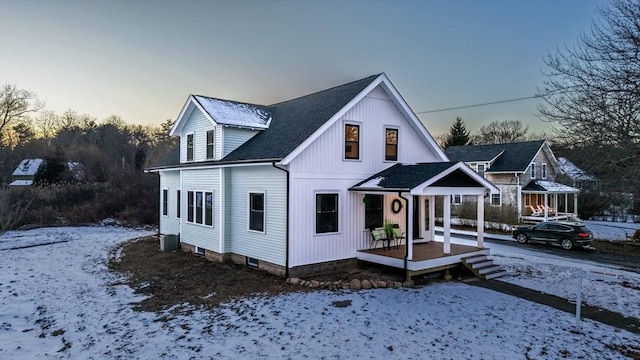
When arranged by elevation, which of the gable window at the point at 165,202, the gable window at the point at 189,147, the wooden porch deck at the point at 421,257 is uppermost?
the gable window at the point at 189,147

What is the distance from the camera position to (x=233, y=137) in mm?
14445

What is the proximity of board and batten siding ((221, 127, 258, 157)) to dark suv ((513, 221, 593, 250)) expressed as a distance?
677 inches

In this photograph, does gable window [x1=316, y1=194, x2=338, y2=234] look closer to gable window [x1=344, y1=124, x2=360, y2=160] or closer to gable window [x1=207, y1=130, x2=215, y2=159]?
gable window [x1=344, y1=124, x2=360, y2=160]

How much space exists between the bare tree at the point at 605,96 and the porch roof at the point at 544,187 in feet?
74.7

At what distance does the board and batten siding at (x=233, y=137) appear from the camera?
46.4 ft

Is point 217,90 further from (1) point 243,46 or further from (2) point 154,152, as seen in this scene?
(2) point 154,152

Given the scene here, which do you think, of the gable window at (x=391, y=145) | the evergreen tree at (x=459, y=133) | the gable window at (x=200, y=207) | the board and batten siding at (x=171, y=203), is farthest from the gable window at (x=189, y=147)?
the evergreen tree at (x=459, y=133)

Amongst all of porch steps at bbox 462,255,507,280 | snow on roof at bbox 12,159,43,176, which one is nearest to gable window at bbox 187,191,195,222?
porch steps at bbox 462,255,507,280

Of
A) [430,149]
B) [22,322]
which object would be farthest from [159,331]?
[430,149]

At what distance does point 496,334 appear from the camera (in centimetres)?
730

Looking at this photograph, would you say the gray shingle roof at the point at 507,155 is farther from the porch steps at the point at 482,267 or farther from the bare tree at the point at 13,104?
the bare tree at the point at 13,104

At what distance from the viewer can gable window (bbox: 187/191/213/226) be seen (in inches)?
572

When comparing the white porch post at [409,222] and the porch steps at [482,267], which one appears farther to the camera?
the porch steps at [482,267]

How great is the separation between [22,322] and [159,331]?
3.88 metres
